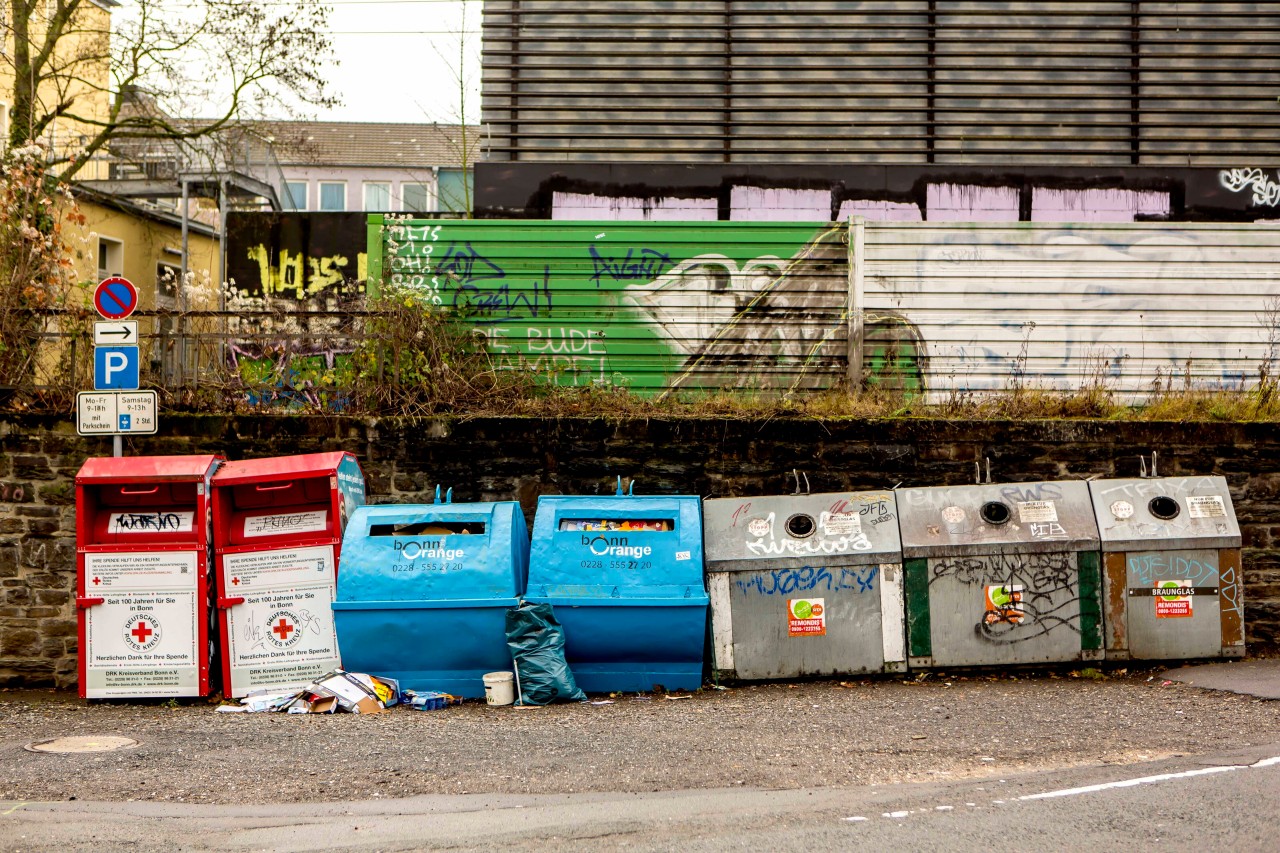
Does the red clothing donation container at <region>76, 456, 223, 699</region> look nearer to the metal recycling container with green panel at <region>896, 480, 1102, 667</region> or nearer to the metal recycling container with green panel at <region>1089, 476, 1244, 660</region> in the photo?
the metal recycling container with green panel at <region>896, 480, 1102, 667</region>

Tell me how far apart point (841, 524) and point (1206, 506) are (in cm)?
236

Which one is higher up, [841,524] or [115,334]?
[115,334]

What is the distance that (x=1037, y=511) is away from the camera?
766cm

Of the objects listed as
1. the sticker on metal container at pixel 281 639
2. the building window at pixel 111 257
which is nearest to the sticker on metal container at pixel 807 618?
the sticker on metal container at pixel 281 639

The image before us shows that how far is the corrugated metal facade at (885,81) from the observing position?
12.0 metres

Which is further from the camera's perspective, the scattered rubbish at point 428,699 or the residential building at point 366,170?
the residential building at point 366,170

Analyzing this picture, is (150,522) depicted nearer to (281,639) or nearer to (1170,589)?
(281,639)

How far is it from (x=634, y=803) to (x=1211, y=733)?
3075 millimetres

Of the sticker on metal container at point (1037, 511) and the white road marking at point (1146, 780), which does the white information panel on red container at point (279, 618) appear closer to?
the sticker on metal container at point (1037, 511)

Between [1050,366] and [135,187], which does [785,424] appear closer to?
[1050,366]

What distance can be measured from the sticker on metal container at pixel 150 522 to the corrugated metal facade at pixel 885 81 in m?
5.70

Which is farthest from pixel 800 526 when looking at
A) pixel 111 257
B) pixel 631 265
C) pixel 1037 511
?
pixel 111 257

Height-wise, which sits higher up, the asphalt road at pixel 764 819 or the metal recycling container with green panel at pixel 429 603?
the metal recycling container with green panel at pixel 429 603

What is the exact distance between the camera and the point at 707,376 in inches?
391
